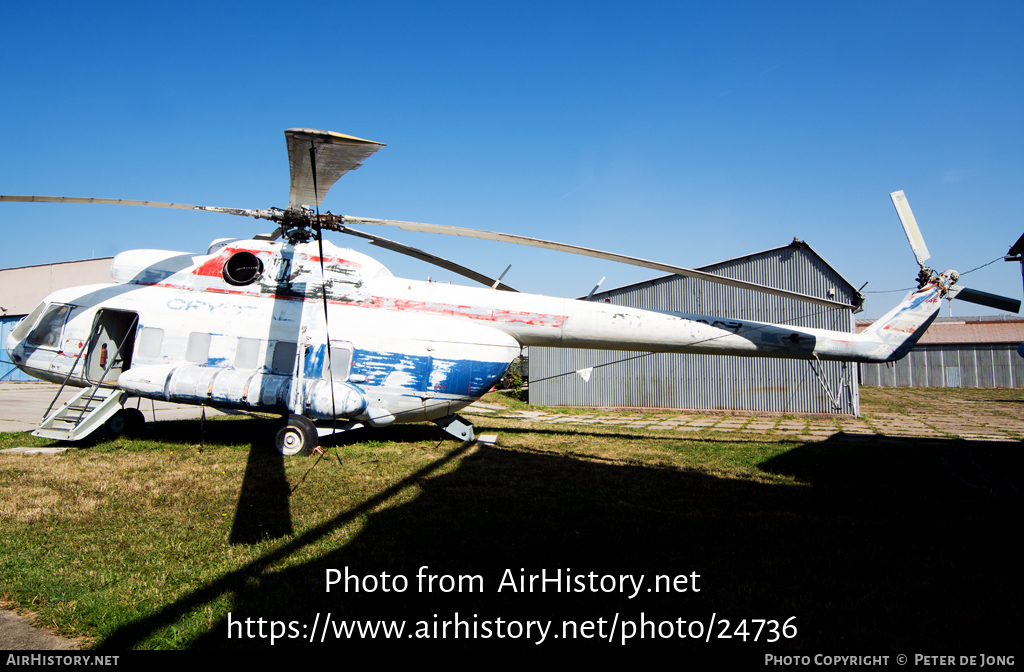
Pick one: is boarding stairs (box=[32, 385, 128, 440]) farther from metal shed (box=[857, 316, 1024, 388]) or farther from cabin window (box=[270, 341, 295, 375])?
metal shed (box=[857, 316, 1024, 388])

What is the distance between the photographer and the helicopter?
987 cm

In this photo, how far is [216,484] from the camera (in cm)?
715

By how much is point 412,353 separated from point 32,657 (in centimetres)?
729

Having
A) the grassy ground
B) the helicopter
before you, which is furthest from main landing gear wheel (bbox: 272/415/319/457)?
the grassy ground

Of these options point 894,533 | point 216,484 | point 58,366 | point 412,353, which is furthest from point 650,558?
point 58,366

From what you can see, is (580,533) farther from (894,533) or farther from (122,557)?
(122,557)

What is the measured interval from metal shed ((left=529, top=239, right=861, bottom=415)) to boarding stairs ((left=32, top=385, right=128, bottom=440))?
11571 millimetres

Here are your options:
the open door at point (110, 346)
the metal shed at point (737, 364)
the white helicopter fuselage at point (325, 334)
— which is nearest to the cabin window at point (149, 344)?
the white helicopter fuselage at point (325, 334)

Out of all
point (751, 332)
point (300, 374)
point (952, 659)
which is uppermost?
point (751, 332)

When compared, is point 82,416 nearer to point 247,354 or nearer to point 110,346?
point 110,346

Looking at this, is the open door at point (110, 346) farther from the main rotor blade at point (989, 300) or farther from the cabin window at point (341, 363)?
the main rotor blade at point (989, 300)

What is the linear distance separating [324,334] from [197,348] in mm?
2404

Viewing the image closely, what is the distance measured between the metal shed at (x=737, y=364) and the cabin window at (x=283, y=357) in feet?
30.4

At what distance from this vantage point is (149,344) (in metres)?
10.1
